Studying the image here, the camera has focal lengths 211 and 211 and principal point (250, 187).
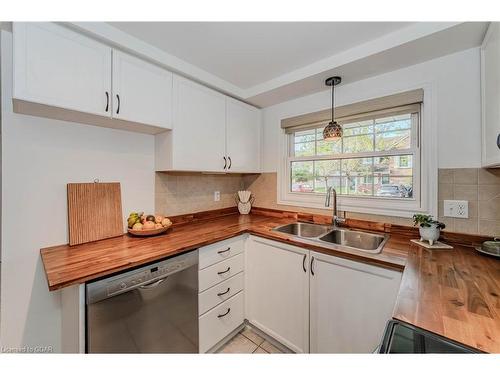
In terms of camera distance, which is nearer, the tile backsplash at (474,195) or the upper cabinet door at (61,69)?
the upper cabinet door at (61,69)

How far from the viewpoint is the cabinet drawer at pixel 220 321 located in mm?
1475

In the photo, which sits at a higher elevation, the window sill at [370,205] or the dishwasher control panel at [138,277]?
the window sill at [370,205]

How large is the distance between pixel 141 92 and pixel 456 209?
7.35 ft

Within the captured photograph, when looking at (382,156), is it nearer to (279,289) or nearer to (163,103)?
(279,289)

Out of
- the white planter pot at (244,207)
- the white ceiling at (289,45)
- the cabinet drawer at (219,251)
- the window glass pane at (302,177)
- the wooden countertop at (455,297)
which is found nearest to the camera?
the wooden countertop at (455,297)

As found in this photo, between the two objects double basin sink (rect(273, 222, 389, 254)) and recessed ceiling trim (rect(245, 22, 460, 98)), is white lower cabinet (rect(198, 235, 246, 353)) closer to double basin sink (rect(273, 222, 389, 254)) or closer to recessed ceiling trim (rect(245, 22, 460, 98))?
double basin sink (rect(273, 222, 389, 254))

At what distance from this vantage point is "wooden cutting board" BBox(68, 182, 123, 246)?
1358 millimetres

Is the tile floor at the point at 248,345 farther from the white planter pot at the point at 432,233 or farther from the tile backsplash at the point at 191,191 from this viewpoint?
the white planter pot at the point at 432,233

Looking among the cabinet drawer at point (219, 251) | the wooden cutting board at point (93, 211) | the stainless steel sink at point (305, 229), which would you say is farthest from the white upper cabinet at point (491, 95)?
the wooden cutting board at point (93, 211)

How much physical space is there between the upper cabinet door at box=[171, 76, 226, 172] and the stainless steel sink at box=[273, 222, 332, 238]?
0.81 meters

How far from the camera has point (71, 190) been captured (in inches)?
53.6

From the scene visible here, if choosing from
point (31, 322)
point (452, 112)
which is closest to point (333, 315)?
point (452, 112)

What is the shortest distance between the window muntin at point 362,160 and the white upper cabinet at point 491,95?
37cm
